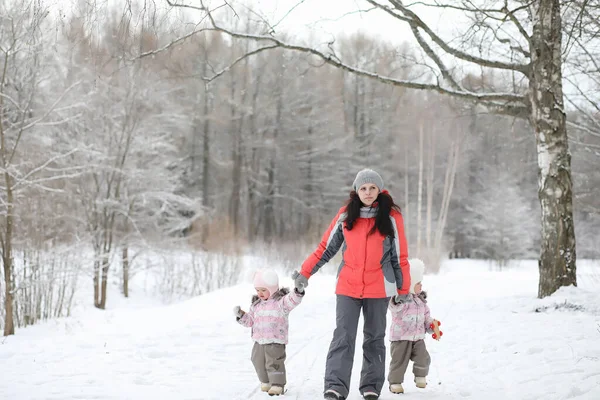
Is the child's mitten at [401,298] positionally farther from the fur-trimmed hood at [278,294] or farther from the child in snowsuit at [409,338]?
the fur-trimmed hood at [278,294]

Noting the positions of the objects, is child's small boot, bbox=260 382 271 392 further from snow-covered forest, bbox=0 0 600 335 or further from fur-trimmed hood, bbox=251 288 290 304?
snow-covered forest, bbox=0 0 600 335

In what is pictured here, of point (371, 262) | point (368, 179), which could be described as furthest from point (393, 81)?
point (371, 262)

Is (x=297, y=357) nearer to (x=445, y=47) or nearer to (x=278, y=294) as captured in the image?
(x=278, y=294)

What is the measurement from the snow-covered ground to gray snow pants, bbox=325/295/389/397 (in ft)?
0.75

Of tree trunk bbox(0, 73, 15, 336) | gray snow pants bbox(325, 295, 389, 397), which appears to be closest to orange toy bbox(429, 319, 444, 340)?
gray snow pants bbox(325, 295, 389, 397)

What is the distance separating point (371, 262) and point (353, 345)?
25.2 inches

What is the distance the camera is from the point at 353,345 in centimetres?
419

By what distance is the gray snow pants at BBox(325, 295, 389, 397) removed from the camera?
4113mm

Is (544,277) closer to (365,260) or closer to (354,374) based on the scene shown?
(354,374)

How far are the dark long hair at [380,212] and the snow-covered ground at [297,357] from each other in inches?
50.4

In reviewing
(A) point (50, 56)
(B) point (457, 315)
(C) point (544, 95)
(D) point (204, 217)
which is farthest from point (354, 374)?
(D) point (204, 217)

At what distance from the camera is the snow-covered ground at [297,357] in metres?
4.43

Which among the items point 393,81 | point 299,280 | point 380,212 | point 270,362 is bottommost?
point 270,362

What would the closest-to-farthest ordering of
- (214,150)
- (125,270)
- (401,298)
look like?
1. (401,298)
2. (125,270)
3. (214,150)
